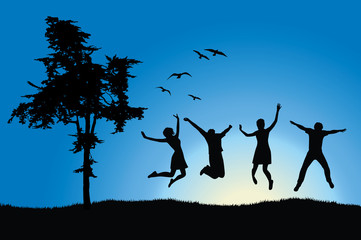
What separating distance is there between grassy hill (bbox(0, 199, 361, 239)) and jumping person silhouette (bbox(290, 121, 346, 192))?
146 inches

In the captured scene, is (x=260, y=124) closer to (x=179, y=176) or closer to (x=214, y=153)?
(x=214, y=153)

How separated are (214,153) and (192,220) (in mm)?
6011

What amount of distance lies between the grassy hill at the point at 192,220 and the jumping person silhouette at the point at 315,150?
3.70 metres

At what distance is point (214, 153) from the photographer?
2134 centimetres

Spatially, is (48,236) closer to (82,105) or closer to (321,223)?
(82,105)

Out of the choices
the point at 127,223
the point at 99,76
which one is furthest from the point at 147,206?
the point at 99,76

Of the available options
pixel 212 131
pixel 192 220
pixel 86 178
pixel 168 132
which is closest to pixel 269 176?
pixel 212 131

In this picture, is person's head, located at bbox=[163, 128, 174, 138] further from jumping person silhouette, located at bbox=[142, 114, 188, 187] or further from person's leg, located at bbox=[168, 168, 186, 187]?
person's leg, located at bbox=[168, 168, 186, 187]

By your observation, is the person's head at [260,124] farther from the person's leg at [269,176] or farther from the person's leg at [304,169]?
the person's leg at [304,169]

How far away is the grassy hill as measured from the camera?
80.3 ft

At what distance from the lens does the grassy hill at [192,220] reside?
80.3 feet

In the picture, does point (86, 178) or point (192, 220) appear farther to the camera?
point (86, 178)

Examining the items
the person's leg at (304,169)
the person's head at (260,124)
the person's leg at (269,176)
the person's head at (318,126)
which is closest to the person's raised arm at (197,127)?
the person's head at (260,124)

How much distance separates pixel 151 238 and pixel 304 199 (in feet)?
31.5
